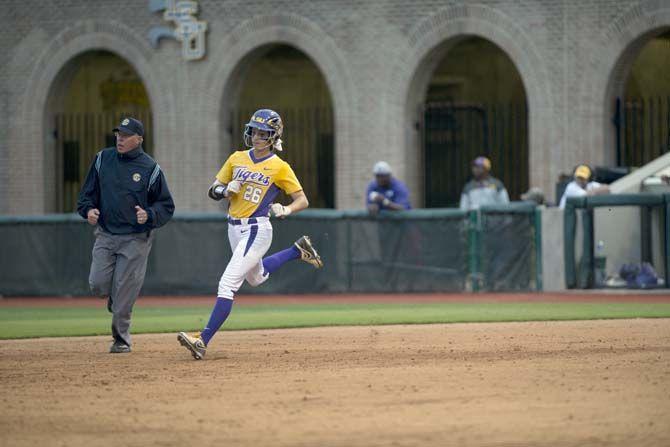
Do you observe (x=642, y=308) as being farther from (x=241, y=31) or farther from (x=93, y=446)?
(x=241, y=31)

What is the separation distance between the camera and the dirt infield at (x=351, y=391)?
24.5ft

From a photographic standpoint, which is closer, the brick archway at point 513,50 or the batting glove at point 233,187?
the batting glove at point 233,187

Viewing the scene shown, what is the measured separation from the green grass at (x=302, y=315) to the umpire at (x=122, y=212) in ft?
9.01

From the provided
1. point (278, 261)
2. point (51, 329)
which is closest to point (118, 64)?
point (51, 329)

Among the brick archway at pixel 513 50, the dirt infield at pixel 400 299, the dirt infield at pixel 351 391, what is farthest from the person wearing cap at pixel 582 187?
the dirt infield at pixel 351 391

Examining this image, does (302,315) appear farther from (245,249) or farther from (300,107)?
(300,107)

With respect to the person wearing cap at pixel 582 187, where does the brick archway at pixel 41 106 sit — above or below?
above

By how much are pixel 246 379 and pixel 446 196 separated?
65.6 ft

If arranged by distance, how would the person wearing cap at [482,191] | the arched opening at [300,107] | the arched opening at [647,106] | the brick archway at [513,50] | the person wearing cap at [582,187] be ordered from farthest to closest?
1. the arched opening at [300,107]
2. the arched opening at [647,106]
3. the brick archway at [513,50]
4. the person wearing cap at [482,191]
5. the person wearing cap at [582,187]

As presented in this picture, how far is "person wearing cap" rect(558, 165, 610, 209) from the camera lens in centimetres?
2103

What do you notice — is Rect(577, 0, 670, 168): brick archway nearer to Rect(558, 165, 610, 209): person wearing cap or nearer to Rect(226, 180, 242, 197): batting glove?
Rect(558, 165, 610, 209): person wearing cap

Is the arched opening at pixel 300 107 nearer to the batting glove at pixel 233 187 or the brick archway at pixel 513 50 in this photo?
the brick archway at pixel 513 50

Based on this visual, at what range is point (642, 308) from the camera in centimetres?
1725

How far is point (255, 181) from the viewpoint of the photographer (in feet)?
37.9
